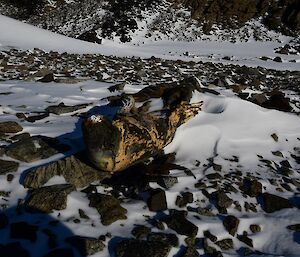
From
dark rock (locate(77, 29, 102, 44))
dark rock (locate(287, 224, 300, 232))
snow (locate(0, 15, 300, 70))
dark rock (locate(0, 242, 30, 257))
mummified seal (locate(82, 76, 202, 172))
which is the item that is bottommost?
dark rock (locate(77, 29, 102, 44))

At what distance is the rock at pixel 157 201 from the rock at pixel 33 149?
1.33 meters

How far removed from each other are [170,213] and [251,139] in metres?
2.22

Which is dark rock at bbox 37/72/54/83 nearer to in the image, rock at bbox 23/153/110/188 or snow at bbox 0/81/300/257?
snow at bbox 0/81/300/257

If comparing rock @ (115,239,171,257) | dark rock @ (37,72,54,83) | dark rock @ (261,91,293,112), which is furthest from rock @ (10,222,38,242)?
dark rock @ (37,72,54,83)

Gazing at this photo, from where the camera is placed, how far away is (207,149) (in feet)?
18.2

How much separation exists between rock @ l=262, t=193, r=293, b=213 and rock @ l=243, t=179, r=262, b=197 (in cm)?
13

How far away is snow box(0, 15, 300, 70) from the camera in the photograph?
14.6 meters

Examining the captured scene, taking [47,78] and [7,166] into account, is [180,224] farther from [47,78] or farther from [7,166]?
[47,78]

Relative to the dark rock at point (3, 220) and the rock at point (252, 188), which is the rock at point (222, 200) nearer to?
the rock at point (252, 188)

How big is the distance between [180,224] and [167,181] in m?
0.69

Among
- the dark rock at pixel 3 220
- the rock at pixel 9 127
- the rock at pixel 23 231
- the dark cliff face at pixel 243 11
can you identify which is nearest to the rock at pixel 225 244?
the rock at pixel 23 231

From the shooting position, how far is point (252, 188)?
475 cm

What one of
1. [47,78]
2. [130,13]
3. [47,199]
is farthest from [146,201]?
[130,13]

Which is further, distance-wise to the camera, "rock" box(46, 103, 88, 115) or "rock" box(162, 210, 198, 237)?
"rock" box(46, 103, 88, 115)
